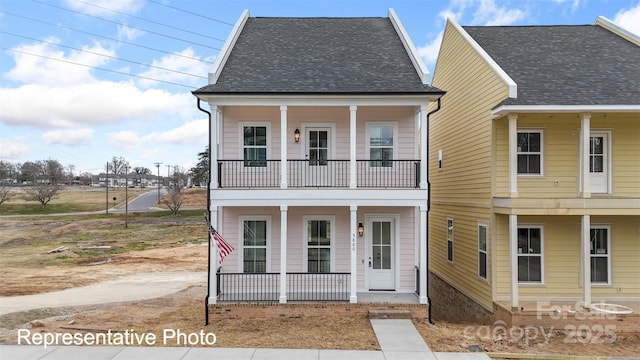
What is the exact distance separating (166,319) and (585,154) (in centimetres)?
1153

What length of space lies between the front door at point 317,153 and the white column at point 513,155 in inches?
188

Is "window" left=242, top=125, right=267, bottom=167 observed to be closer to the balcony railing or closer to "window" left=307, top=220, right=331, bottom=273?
the balcony railing

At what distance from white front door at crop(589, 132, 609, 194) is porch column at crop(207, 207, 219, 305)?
10.2 metres

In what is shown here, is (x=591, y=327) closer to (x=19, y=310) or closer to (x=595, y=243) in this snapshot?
(x=595, y=243)

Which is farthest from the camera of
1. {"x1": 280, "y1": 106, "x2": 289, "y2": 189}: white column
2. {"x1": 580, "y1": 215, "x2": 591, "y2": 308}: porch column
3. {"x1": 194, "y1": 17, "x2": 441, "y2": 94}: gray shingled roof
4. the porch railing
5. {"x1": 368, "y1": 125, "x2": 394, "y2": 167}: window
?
{"x1": 368, "y1": 125, "x2": 394, "y2": 167}: window

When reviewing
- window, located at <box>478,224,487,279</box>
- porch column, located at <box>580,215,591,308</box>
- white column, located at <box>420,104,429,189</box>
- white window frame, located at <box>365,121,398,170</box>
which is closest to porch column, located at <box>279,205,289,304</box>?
white window frame, located at <box>365,121,398,170</box>

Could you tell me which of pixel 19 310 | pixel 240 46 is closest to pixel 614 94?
pixel 240 46

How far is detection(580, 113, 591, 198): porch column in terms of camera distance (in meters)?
9.93

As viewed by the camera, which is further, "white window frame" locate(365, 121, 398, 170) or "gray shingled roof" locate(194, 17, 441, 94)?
"white window frame" locate(365, 121, 398, 170)

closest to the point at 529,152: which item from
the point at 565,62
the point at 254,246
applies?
the point at 565,62

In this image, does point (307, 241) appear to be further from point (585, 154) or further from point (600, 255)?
point (600, 255)

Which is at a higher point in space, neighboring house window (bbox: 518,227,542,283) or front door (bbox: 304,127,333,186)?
front door (bbox: 304,127,333,186)

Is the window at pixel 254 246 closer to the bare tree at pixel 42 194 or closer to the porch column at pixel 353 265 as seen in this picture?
the porch column at pixel 353 265

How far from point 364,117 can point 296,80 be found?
2310 mm
